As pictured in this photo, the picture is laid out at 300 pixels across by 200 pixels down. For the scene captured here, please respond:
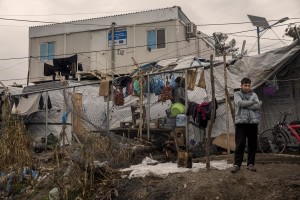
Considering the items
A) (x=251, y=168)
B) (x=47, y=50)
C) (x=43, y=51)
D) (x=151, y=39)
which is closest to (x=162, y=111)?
(x=251, y=168)

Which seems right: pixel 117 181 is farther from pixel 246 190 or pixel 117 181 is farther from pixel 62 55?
pixel 62 55

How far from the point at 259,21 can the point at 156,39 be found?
878cm

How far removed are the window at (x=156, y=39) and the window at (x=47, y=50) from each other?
23.5 ft

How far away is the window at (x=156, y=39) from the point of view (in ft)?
68.9

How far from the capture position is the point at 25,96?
14133 mm

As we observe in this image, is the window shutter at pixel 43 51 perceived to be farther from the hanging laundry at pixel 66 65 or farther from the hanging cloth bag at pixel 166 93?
the hanging cloth bag at pixel 166 93

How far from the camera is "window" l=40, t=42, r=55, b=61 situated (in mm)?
24000

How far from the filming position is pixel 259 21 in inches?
526

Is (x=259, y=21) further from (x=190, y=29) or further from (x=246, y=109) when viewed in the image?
(x=190, y=29)

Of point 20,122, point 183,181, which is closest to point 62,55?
point 20,122

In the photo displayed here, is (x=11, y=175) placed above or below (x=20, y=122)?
below

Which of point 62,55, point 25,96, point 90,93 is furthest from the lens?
point 62,55

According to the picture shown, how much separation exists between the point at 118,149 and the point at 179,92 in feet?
7.80

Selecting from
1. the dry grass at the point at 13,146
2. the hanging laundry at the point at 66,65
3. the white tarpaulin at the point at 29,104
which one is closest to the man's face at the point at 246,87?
the dry grass at the point at 13,146
